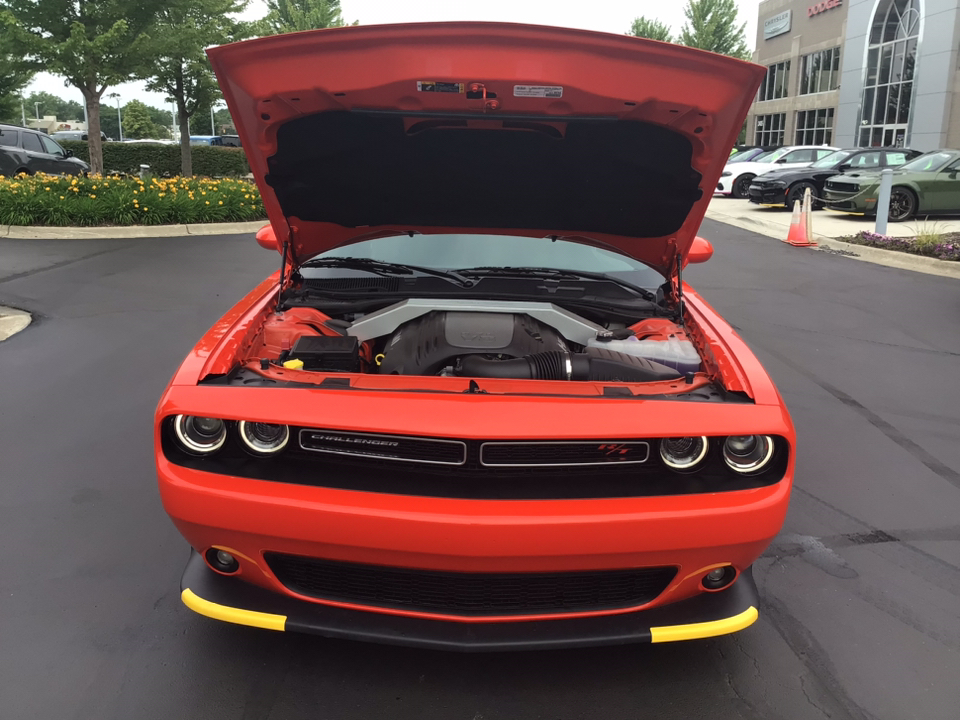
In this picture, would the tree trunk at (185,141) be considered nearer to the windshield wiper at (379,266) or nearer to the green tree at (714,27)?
the windshield wiper at (379,266)

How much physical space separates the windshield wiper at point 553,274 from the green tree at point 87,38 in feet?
40.3

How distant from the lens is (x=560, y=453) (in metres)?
2.11

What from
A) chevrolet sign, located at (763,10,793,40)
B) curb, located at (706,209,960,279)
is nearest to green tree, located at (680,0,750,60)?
chevrolet sign, located at (763,10,793,40)

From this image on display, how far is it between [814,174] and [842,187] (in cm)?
188

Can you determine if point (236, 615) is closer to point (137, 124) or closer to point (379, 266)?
point (379, 266)

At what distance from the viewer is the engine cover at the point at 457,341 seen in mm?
2871

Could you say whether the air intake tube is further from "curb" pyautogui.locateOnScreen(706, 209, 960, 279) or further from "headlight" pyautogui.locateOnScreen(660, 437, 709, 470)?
"curb" pyautogui.locateOnScreen(706, 209, 960, 279)

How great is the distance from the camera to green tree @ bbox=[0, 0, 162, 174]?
41.3ft

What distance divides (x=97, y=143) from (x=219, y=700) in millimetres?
15316

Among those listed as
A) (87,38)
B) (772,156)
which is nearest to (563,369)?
(87,38)

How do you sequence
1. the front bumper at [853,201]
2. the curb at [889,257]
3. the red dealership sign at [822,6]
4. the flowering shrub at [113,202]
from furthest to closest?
the red dealership sign at [822,6], the front bumper at [853,201], the flowering shrub at [113,202], the curb at [889,257]

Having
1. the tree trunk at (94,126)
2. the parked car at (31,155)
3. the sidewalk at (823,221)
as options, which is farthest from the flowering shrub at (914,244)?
A: the parked car at (31,155)

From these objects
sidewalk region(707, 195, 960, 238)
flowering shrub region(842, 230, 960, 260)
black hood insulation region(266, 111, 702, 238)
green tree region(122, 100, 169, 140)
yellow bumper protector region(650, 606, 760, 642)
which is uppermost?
green tree region(122, 100, 169, 140)

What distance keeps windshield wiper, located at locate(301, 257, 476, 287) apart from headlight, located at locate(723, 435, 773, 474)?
5.10 feet
